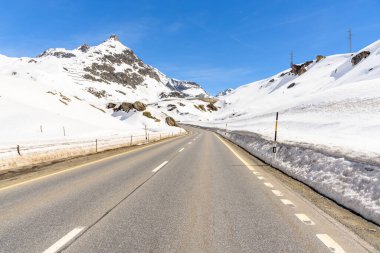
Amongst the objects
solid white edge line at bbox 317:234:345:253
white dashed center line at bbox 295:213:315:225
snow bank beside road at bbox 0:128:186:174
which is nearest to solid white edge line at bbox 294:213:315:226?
white dashed center line at bbox 295:213:315:225

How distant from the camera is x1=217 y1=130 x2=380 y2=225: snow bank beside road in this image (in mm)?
6508

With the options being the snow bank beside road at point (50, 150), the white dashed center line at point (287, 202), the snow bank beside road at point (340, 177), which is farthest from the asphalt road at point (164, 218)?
the snow bank beside road at point (50, 150)

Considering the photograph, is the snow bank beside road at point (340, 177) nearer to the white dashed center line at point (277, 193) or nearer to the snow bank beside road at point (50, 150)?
the white dashed center line at point (277, 193)

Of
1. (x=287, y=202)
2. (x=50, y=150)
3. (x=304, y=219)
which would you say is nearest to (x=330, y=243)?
(x=304, y=219)

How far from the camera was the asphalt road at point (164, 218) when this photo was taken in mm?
4535

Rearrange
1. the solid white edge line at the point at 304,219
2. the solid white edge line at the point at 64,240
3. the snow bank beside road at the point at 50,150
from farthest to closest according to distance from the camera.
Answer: the snow bank beside road at the point at 50,150, the solid white edge line at the point at 304,219, the solid white edge line at the point at 64,240

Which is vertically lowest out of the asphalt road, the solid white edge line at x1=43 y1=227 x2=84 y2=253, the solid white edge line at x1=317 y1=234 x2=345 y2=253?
the solid white edge line at x1=317 y1=234 x2=345 y2=253

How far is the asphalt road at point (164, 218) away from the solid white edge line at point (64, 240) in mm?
14

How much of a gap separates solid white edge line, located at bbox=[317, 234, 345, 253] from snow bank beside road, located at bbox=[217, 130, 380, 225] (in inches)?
59.0

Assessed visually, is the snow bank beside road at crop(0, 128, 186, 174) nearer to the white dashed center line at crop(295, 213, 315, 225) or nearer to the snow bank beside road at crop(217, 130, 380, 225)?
the snow bank beside road at crop(217, 130, 380, 225)

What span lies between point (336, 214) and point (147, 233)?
3657 millimetres

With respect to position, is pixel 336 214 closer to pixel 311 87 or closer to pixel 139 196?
pixel 139 196

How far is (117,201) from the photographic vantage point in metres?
7.14

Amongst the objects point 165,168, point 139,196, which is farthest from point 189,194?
point 165,168
